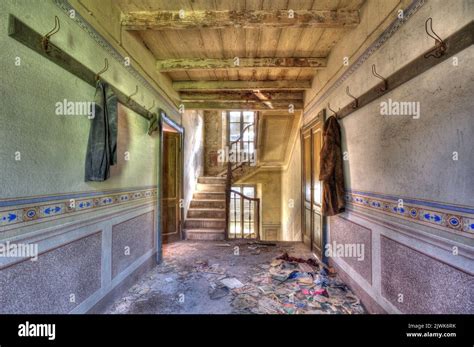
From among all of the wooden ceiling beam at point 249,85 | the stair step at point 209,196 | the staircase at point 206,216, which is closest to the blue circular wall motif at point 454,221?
the wooden ceiling beam at point 249,85

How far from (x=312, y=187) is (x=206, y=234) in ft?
7.49

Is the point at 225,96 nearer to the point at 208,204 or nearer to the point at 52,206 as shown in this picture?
the point at 208,204

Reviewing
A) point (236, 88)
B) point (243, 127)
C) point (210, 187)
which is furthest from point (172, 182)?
point (243, 127)

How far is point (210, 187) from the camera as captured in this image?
5840 mm

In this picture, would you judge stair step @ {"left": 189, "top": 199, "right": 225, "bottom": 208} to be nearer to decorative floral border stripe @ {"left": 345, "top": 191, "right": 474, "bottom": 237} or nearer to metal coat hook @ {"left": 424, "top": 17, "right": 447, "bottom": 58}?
decorative floral border stripe @ {"left": 345, "top": 191, "right": 474, "bottom": 237}

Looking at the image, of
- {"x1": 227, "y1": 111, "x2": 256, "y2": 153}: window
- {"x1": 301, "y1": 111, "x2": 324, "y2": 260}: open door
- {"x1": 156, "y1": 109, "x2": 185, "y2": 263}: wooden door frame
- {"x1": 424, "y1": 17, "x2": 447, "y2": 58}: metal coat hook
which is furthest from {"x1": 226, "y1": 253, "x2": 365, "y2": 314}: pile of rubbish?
{"x1": 227, "y1": 111, "x2": 256, "y2": 153}: window

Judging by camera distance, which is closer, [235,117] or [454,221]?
[454,221]

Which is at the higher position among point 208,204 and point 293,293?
point 208,204

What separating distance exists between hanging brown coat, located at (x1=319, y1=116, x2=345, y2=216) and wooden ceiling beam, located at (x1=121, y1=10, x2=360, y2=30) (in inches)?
41.9

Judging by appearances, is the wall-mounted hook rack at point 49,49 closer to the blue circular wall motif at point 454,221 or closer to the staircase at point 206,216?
the blue circular wall motif at point 454,221

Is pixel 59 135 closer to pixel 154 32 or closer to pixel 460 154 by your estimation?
pixel 154 32

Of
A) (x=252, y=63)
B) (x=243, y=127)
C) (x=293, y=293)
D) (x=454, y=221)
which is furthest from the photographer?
(x=243, y=127)

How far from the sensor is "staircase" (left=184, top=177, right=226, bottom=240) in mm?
4480

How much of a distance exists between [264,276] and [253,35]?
2942 mm
